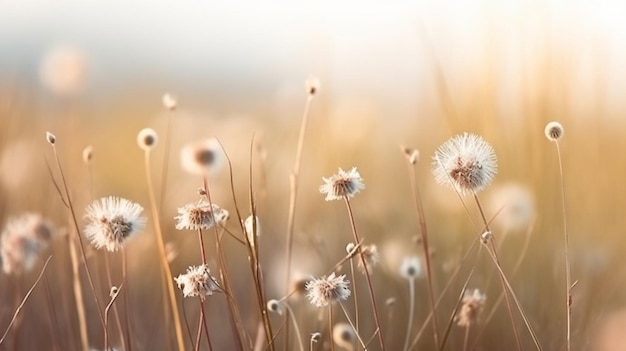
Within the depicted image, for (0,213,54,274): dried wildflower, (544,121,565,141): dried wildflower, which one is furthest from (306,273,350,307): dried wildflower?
(0,213,54,274): dried wildflower

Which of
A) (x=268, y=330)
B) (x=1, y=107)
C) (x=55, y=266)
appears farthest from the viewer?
(x=1, y=107)

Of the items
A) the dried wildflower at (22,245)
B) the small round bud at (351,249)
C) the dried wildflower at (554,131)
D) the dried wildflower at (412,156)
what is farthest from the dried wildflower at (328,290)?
the dried wildflower at (22,245)

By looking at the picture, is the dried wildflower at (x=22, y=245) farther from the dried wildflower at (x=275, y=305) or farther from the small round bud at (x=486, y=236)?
the small round bud at (x=486, y=236)

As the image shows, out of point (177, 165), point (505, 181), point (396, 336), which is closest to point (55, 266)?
point (177, 165)

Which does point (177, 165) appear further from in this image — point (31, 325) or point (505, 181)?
point (505, 181)

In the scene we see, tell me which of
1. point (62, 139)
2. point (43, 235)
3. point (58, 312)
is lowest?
point (43, 235)

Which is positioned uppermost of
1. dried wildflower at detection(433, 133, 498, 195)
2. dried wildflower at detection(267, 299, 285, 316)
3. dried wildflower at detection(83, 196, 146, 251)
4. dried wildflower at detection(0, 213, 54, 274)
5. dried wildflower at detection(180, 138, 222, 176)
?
Answer: dried wildflower at detection(0, 213, 54, 274)

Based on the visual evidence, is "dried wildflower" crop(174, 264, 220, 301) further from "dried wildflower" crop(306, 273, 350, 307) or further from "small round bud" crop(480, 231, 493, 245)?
"small round bud" crop(480, 231, 493, 245)
